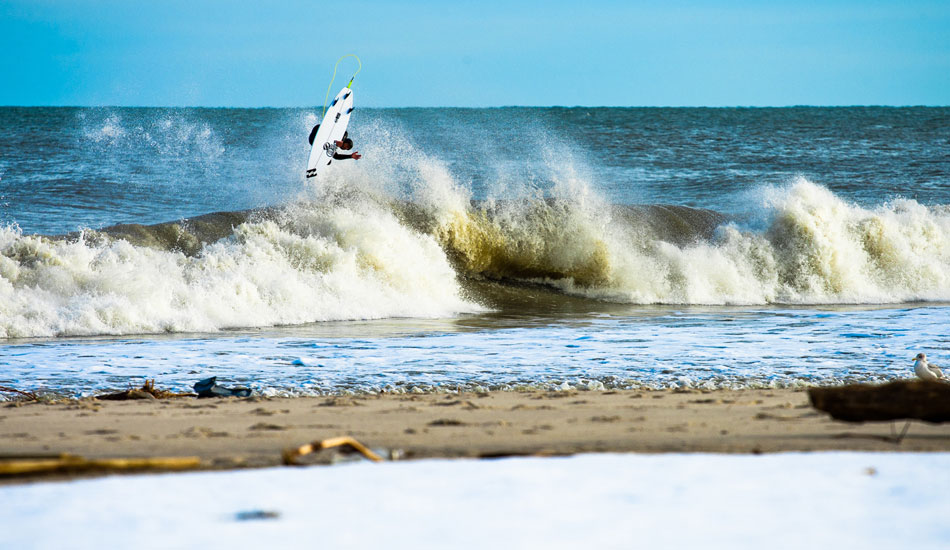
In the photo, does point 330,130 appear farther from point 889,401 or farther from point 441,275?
point 889,401

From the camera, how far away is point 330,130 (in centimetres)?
1222

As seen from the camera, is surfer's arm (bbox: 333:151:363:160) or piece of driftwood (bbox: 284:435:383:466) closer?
piece of driftwood (bbox: 284:435:383:466)

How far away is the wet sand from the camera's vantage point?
14.3 ft

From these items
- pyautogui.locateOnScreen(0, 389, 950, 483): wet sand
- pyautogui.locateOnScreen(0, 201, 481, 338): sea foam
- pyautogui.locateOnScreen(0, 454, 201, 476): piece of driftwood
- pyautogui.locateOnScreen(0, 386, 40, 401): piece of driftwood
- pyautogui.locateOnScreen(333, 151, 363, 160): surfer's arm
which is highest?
pyautogui.locateOnScreen(333, 151, 363, 160): surfer's arm

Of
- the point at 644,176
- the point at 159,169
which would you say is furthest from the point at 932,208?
the point at 159,169

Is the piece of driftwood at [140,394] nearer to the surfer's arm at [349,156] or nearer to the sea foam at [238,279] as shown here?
Answer: the sea foam at [238,279]

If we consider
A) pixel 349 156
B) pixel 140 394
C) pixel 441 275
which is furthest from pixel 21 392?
pixel 441 275

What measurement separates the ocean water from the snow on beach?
350 centimetres

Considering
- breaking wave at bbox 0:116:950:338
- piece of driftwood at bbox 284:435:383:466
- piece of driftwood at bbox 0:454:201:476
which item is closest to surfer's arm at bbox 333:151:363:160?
breaking wave at bbox 0:116:950:338

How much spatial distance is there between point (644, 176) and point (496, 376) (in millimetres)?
19028

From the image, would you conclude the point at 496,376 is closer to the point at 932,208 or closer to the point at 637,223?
the point at 637,223

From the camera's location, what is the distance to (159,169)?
78.2 ft

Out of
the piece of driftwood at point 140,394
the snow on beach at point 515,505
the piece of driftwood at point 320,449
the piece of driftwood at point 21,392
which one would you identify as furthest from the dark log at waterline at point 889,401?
the piece of driftwood at point 21,392

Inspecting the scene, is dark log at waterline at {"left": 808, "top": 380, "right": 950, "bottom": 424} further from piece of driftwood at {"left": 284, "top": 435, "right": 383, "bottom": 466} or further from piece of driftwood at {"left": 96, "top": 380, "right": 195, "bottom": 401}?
piece of driftwood at {"left": 96, "top": 380, "right": 195, "bottom": 401}
